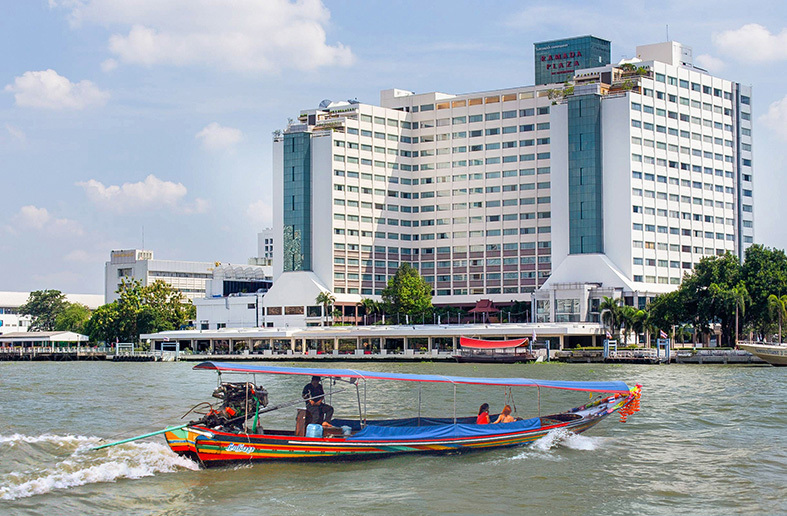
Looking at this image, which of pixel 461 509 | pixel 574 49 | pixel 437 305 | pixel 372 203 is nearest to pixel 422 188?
pixel 372 203

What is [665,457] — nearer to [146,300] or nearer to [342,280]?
[342,280]

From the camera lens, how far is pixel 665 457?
115 feet

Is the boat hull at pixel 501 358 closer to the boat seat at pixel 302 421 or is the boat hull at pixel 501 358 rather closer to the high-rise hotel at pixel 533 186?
the high-rise hotel at pixel 533 186

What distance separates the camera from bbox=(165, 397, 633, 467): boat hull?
1261 inches

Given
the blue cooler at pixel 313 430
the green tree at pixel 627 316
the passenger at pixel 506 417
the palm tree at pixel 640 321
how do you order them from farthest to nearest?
the green tree at pixel 627 316
the palm tree at pixel 640 321
the passenger at pixel 506 417
the blue cooler at pixel 313 430

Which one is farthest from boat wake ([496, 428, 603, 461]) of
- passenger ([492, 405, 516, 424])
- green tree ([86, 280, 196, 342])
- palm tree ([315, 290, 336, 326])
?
green tree ([86, 280, 196, 342])

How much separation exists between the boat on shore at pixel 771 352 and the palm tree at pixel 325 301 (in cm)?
7130

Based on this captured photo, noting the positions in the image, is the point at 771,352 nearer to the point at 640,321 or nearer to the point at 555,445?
the point at 640,321

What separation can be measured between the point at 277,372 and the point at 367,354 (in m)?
91.8

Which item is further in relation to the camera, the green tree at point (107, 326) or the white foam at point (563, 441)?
the green tree at point (107, 326)

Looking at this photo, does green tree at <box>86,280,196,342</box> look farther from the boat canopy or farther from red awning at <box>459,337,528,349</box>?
the boat canopy

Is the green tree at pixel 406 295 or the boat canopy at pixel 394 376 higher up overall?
the green tree at pixel 406 295

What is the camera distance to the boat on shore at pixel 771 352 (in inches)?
3455

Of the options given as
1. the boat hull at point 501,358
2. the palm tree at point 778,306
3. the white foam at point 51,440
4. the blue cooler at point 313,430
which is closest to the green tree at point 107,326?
the boat hull at point 501,358
